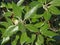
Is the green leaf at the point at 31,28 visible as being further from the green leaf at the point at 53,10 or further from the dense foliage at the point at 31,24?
the green leaf at the point at 53,10

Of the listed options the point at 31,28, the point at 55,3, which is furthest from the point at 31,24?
the point at 55,3

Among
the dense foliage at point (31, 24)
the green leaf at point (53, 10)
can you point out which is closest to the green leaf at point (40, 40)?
the dense foliage at point (31, 24)

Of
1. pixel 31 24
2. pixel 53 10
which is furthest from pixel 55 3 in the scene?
pixel 31 24

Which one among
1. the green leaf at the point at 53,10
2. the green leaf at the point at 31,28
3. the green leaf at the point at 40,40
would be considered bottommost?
the green leaf at the point at 40,40

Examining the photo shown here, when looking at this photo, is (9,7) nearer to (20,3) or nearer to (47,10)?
(20,3)

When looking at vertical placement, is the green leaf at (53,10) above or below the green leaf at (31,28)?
above

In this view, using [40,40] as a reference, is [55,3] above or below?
above

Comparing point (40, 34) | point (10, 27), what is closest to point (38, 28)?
point (40, 34)

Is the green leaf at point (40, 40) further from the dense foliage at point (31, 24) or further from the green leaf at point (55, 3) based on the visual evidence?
the green leaf at point (55, 3)

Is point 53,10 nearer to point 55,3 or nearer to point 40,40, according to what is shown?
point 55,3

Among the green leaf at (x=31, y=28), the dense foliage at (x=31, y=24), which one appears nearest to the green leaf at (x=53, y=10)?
the dense foliage at (x=31, y=24)

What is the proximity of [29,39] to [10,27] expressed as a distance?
0.11m

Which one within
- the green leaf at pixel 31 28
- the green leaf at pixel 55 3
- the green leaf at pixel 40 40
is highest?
the green leaf at pixel 55 3

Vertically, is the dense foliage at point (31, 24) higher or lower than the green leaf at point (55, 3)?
lower
